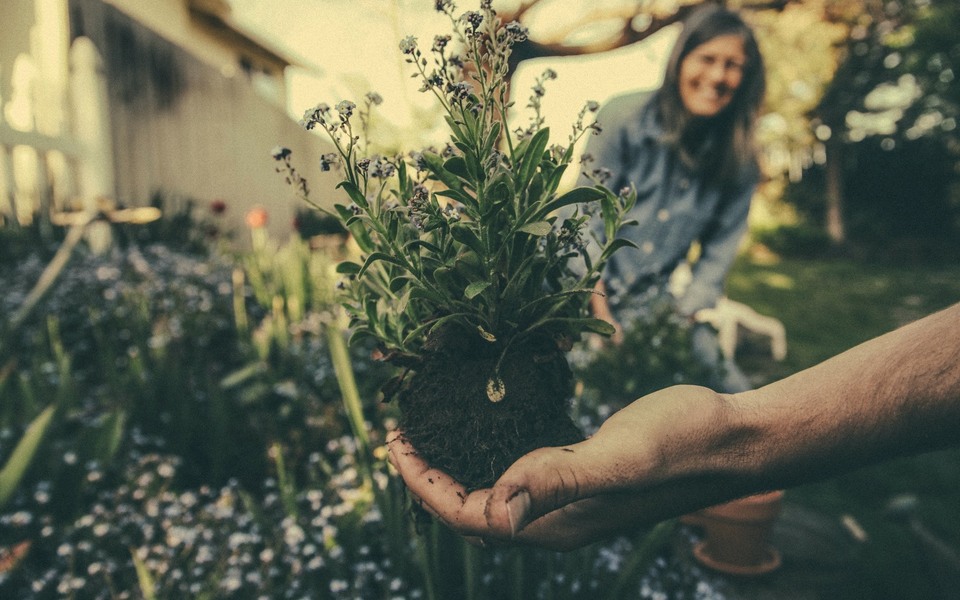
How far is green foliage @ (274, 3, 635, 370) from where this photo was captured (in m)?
0.90

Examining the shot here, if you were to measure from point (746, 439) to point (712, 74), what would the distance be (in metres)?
2.00

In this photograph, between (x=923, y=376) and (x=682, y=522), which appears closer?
Result: (x=923, y=376)

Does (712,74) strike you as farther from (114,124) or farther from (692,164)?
(114,124)

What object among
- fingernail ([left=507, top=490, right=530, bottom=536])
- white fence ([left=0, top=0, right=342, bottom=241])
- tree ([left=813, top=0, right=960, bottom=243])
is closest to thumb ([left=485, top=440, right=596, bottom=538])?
fingernail ([left=507, top=490, right=530, bottom=536])

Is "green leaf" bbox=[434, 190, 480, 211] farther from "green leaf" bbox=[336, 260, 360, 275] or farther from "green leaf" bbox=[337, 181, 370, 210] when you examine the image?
"green leaf" bbox=[336, 260, 360, 275]

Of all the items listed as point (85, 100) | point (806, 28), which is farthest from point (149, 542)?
point (806, 28)

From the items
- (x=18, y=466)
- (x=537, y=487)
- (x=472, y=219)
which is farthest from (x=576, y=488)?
(x=18, y=466)

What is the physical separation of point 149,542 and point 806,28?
40.7 feet

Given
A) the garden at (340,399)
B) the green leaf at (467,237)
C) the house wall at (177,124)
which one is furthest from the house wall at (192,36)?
the green leaf at (467,237)

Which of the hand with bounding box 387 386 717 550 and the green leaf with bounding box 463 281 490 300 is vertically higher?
the green leaf with bounding box 463 281 490 300

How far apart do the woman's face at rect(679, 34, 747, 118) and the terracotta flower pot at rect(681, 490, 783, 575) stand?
1558mm

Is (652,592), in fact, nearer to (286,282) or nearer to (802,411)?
(802,411)

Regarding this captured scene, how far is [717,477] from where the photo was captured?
99 cm

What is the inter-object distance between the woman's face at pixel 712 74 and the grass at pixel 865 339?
5.46ft
